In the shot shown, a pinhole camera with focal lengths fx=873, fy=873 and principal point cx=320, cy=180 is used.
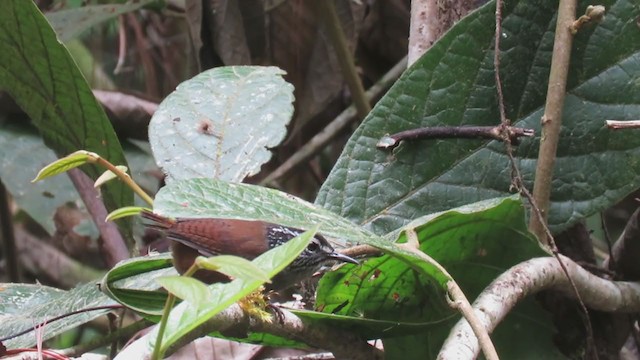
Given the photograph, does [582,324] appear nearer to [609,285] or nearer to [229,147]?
[609,285]

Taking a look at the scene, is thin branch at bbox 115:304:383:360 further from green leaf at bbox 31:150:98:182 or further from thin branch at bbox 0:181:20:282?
thin branch at bbox 0:181:20:282

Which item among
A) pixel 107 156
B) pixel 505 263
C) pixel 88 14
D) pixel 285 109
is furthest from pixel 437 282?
pixel 88 14

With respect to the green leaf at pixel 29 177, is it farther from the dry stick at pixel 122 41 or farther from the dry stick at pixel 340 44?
the dry stick at pixel 340 44

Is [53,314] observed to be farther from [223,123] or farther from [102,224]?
[102,224]

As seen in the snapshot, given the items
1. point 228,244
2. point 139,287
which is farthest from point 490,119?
point 139,287

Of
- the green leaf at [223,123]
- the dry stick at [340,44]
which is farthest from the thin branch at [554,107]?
the dry stick at [340,44]

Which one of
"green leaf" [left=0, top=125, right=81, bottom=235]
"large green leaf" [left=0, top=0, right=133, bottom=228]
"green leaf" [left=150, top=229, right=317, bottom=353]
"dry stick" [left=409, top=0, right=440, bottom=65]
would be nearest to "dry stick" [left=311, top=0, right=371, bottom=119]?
"dry stick" [left=409, top=0, right=440, bottom=65]
